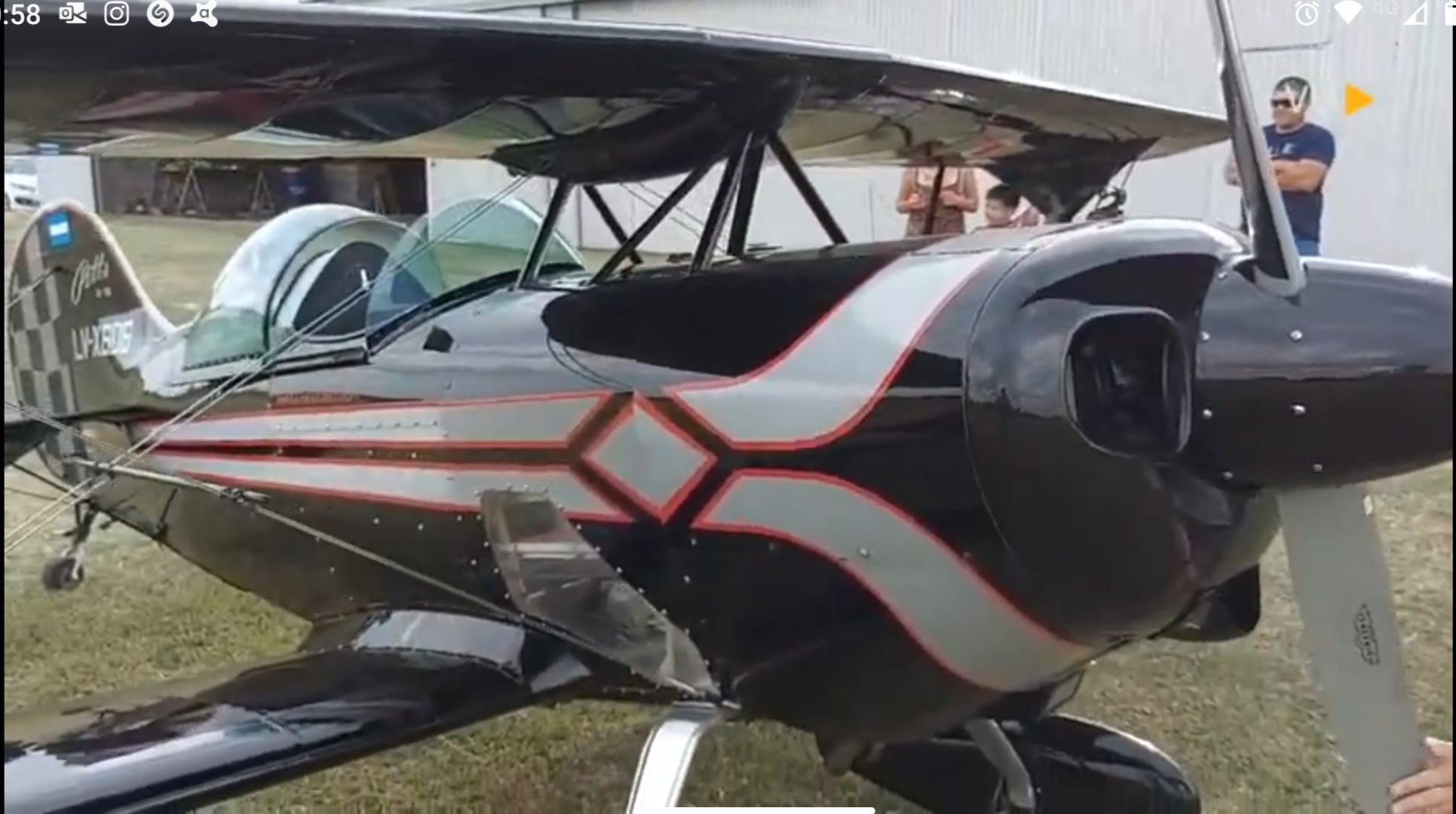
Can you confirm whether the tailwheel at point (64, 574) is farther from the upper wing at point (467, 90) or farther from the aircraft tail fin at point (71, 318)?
the upper wing at point (467, 90)

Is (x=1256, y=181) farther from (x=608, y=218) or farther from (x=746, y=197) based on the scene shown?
(x=608, y=218)

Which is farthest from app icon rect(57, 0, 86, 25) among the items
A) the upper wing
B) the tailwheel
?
the tailwheel

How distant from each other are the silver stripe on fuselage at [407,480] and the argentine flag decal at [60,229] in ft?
5.47

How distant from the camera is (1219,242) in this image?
2.11 metres

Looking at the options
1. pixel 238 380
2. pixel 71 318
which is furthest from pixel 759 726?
pixel 71 318

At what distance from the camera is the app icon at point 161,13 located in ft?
6.09

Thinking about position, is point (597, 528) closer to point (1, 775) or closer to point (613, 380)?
point (613, 380)

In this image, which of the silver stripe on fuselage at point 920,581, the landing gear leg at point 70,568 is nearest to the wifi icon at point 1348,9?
the silver stripe on fuselage at point 920,581

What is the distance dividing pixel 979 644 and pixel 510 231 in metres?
1.59

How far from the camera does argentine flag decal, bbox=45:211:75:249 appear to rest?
16.2 ft

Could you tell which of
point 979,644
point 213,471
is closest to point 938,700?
point 979,644

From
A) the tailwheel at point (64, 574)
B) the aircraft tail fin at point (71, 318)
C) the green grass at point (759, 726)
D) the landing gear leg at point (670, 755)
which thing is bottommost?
the tailwheel at point (64, 574)

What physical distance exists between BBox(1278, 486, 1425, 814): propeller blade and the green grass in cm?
41

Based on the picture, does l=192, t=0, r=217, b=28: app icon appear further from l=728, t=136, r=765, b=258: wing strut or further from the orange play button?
the orange play button
